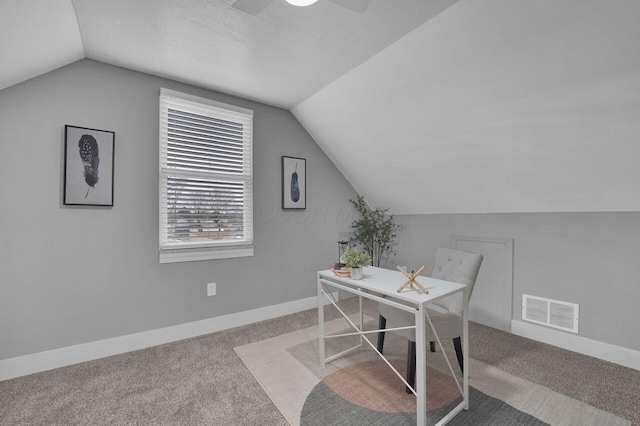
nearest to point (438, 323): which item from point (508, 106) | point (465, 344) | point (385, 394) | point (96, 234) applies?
point (465, 344)

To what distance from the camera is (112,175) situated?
2527 mm

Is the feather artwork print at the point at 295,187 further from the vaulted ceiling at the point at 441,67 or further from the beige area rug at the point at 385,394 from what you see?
the beige area rug at the point at 385,394

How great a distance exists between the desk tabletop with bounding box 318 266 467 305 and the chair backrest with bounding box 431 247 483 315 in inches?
9.0

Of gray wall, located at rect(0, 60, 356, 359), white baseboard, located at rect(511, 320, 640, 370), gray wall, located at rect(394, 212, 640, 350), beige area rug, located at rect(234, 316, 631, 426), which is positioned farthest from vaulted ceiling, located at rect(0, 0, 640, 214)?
beige area rug, located at rect(234, 316, 631, 426)

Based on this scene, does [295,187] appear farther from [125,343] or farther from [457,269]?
[125,343]

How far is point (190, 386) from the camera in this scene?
2.06 m

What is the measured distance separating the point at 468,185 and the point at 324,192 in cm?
172

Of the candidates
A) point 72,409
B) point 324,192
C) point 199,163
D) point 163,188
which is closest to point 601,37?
point 324,192

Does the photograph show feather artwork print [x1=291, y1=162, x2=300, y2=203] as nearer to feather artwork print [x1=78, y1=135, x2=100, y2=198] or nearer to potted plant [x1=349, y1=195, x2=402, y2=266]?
potted plant [x1=349, y1=195, x2=402, y2=266]

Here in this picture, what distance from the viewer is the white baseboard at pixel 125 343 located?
2.21 metres

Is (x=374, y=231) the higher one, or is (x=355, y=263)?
(x=374, y=231)

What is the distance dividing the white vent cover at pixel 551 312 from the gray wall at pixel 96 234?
2596 millimetres

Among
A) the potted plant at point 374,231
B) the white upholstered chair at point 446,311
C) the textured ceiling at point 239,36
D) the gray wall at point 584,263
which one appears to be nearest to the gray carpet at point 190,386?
the gray wall at point 584,263

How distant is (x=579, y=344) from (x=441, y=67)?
2513mm
